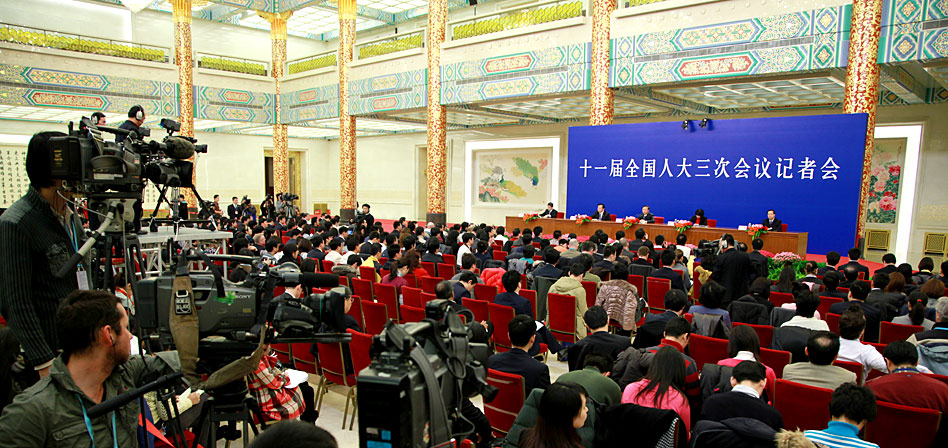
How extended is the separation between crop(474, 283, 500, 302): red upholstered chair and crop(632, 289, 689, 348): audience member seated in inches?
71.4

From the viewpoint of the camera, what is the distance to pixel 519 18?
12.3 meters

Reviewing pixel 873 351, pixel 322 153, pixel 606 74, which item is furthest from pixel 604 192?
pixel 322 153

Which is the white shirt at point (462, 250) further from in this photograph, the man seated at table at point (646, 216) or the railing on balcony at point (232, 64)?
the railing on balcony at point (232, 64)

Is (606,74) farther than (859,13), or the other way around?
(606,74)

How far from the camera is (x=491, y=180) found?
18266 mm

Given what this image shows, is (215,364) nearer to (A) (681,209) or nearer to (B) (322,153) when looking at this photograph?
(A) (681,209)

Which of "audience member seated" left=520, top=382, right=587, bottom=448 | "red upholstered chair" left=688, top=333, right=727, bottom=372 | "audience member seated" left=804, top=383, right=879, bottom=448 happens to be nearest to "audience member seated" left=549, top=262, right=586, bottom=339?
"red upholstered chair" left=688, top=333, right=727, bottom=372

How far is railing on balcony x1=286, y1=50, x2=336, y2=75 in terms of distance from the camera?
17.1m

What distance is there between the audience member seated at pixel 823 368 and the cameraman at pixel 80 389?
3.09m

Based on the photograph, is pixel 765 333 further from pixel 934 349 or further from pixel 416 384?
pixel 416 384

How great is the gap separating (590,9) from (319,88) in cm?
940

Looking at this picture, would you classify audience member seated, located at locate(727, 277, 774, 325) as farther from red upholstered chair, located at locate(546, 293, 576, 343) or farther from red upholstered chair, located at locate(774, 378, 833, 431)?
red upholstered chair, located at locate(774, 378, 833, 431)

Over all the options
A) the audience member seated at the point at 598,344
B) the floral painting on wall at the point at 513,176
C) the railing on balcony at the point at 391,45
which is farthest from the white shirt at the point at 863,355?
the floral painting on wall at the point at 513,176

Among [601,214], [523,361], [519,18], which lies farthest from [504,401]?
[519,18]
